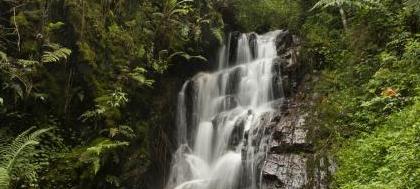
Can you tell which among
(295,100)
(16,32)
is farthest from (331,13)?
(16,32)

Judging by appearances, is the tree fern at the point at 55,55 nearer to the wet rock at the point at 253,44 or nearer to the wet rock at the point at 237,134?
the wet rock at the point at 237,134

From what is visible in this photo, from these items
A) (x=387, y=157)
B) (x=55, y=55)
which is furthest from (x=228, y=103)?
(x=387, y=157)

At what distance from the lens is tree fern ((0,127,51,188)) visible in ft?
25.5

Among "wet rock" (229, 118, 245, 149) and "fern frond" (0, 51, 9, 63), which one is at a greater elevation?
"fern frond" (0, 51, 9, 63)

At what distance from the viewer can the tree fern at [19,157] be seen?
7777 millimetres

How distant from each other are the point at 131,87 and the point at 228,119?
8.78 ft

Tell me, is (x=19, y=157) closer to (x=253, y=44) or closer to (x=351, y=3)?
(x=253, y=44)

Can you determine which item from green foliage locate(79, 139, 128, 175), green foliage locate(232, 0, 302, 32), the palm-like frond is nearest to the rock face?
the palm-like frond

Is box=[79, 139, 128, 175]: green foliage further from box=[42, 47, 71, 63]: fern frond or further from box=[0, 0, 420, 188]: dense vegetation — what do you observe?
box=[42, 47, 71, 63]: fern frond

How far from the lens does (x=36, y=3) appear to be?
34.3 feet

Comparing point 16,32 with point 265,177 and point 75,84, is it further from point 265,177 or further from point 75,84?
point 265,177

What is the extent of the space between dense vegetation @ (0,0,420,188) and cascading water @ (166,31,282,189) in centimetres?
72

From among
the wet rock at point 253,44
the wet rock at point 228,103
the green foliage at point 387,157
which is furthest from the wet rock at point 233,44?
the green foliage at point 387,157

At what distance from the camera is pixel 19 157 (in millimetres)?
8055
